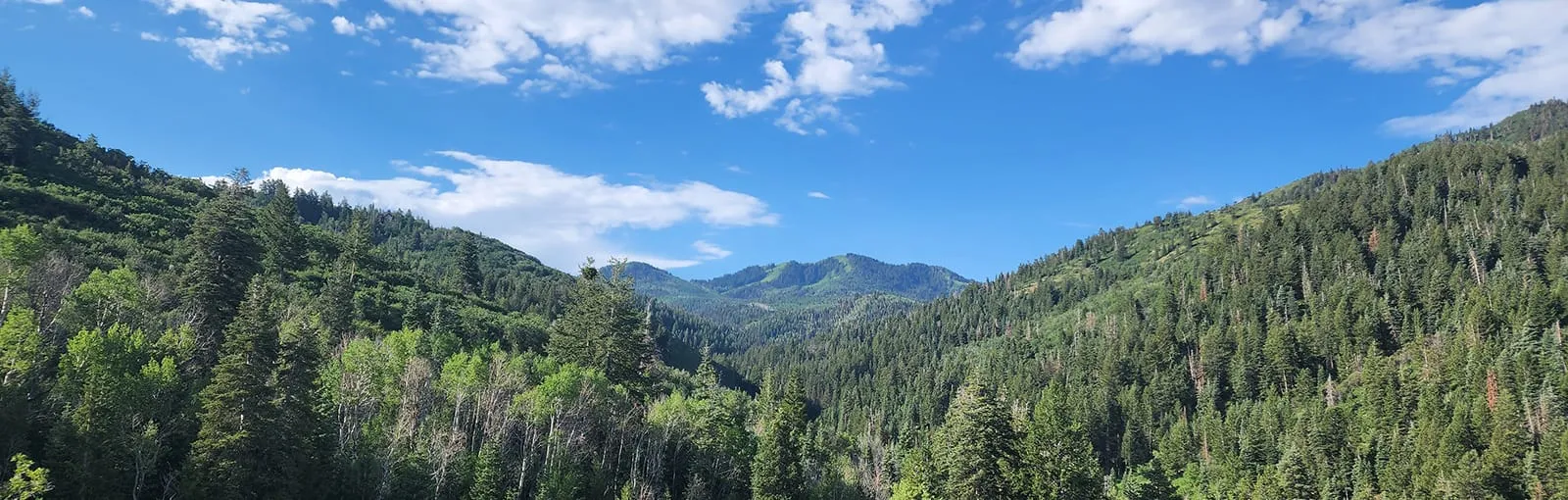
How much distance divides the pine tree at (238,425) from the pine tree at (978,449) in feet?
148

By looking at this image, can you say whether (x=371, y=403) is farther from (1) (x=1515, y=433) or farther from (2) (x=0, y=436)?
(1) (x=1515, y=433)

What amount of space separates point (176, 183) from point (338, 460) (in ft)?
513

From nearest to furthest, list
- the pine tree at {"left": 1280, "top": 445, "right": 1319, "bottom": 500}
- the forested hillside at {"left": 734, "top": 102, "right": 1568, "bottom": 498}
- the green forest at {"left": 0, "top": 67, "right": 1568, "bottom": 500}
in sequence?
1. the green forest at {"left": 0, "top": 67, "right": 1568, "bottom": 500}
2. the forested hillside at {"left": 734, "top": 102, "right": 1568, "bottom": 498}
3. the pine tree at {"left": 1280, "top": 445, "right": 1319, "bottom": 500}

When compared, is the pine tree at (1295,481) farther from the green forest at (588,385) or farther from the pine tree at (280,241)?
the pine tree at (280,241)

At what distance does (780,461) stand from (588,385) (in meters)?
21.7

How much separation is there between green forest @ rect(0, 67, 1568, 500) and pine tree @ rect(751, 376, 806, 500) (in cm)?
32

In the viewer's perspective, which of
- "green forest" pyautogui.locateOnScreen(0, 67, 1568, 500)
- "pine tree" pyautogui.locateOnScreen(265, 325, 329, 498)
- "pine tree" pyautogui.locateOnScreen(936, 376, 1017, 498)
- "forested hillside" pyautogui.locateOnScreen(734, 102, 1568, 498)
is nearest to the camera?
"pine tree" pyautogui.locateOnScreen(936, 376, 1017, 498)

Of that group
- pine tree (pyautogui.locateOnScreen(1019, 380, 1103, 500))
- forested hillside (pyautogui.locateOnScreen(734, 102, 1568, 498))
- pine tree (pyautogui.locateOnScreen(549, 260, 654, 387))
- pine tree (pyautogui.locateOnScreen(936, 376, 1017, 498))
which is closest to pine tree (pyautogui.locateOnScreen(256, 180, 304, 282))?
pine tree (pyautogui.locateOnScreen(549, 260, 654, 387))

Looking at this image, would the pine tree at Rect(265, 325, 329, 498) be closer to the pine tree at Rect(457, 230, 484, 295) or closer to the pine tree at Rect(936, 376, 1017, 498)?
the pine tree at Rect(936, 376, 1017, 498)

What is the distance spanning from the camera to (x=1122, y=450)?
158 meters

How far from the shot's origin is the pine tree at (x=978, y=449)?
1886 inches

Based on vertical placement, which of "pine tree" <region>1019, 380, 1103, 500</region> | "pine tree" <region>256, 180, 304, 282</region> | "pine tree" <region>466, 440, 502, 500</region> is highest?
"pine tree" <region>256, 180, 304, 282</region>

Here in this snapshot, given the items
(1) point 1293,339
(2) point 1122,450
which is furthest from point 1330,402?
(2) point 1122,450

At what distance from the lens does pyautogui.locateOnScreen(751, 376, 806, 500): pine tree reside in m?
79.2
